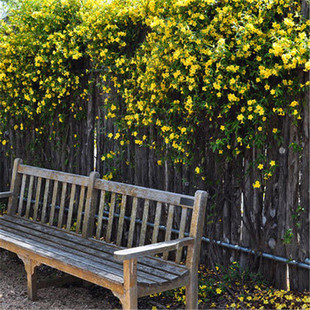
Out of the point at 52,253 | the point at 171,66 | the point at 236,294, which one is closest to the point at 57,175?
the point at 52,253

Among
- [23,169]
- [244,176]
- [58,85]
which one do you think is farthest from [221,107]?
[23,169]

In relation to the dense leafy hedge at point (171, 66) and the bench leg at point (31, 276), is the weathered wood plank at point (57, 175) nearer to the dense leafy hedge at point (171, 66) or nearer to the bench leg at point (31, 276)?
the dense leafy hedge at point (171, 66)

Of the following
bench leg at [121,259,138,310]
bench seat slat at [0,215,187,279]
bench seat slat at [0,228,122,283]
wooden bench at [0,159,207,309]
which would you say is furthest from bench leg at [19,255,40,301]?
bench leg at [121,259,138,310]

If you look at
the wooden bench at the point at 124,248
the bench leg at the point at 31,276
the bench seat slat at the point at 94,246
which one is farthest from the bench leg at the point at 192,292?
the bench leg at the point at 31,276

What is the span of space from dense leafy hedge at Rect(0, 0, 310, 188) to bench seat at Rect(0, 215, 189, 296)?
35.2 inches

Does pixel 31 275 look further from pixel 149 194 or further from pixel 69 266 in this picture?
pixel 149 194

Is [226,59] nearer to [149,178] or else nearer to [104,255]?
[149,178]

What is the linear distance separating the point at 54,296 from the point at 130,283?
134 centimetres

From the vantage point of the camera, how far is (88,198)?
432 centimetres

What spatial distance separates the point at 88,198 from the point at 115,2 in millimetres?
1766

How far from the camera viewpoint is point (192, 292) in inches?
139

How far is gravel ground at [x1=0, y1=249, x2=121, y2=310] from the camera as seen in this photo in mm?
3994

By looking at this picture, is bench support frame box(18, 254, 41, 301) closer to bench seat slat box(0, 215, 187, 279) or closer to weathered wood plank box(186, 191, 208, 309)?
bench seat slat box(0, 215, 187, 279)

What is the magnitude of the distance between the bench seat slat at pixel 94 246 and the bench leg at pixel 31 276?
37cm
